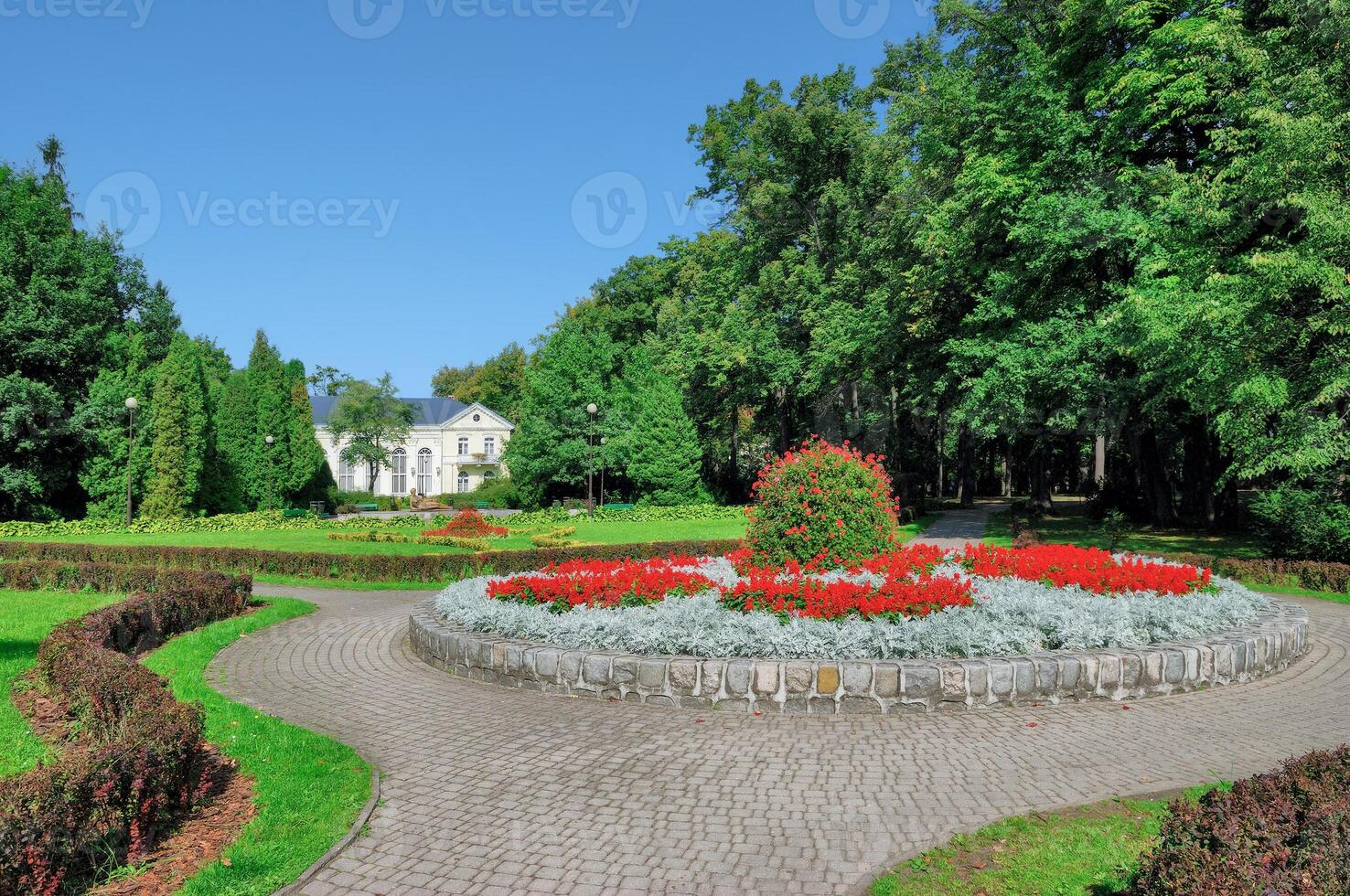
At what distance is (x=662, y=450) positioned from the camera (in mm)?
39031

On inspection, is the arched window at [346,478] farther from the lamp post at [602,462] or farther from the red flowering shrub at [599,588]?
the red flowering shrub at [599,588]

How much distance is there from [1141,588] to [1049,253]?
12.3m

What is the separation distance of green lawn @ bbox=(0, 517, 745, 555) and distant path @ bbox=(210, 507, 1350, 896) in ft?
43.5

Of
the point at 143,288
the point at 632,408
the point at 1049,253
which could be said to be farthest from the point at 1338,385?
the point at 143,288

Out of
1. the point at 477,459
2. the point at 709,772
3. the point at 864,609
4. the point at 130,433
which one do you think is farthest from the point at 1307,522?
the point at 477,459

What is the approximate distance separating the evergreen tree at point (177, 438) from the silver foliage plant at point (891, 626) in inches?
1089

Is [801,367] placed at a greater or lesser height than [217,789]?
greater

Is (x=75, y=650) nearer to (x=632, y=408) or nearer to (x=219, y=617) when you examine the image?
(x=219, y=617)

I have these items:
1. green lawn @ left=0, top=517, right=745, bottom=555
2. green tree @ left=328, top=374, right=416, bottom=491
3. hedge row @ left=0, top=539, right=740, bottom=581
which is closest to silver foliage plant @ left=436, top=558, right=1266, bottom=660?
hedge row @ left=0, top=539, right=740, bottom=581

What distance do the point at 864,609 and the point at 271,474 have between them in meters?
36.2

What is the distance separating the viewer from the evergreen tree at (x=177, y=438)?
101ft

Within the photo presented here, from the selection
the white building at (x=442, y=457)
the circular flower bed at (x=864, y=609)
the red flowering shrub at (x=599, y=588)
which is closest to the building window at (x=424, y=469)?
the white building at (x=442, y=457)

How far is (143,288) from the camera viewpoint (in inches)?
1823

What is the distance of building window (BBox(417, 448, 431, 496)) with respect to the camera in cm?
6731
